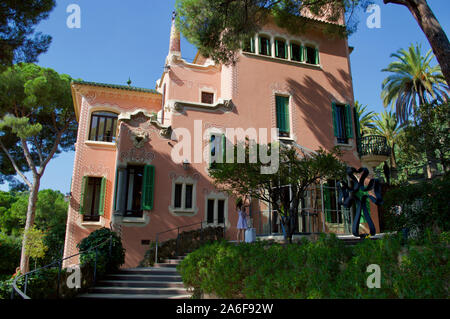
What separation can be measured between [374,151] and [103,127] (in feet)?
45.0

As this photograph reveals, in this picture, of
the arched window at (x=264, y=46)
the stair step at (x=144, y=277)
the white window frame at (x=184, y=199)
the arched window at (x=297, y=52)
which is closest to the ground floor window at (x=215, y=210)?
the white window frame at (x=184, y=199)

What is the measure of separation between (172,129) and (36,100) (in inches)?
377

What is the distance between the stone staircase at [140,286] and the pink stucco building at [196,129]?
3192mm

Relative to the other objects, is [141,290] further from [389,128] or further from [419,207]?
[389,128]

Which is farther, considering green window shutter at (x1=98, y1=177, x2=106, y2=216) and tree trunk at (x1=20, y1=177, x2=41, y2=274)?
tree trunk at (x1=20, y1=177, x2=41, y2=274)

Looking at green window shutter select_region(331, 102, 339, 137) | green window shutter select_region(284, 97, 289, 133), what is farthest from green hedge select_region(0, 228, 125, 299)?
green window shutter select_region(331, 102, 339, 137)

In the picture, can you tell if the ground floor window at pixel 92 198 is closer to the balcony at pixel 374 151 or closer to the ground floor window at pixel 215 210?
the ground floor window at pixel 215 210

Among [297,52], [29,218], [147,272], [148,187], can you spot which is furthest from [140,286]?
[297,52]

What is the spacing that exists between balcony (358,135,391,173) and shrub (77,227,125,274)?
12402 mm

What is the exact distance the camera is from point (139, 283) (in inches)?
364

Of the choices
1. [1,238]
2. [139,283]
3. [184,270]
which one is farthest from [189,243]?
[1,238]

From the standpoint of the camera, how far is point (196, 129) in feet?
50.0

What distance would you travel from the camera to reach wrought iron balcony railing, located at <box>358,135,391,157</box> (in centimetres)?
1684

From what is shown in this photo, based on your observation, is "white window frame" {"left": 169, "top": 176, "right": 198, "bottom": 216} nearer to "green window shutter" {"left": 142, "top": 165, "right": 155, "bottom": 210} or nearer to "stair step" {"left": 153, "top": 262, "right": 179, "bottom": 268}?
"green window shutter" {"left": 142, "top": 165, "right": 155, "bottom": 210}
